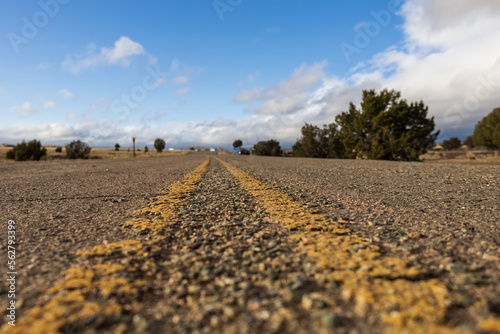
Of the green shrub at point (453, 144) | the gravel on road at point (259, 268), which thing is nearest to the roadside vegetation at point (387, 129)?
the gravel on road at point (259, 268)

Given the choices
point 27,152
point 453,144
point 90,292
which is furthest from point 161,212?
point 453,144

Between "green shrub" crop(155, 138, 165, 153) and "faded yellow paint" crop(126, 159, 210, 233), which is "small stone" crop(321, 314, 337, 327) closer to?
"faded yellow paint" crop(126, 159, 210, 233)

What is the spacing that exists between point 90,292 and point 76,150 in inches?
1411

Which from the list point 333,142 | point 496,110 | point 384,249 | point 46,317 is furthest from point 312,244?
point 496,110

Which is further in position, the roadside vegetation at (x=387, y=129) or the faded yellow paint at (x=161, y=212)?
the roadside vegetation at (x=387, y=129)

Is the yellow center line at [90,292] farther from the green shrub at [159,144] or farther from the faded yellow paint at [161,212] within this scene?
the green shrub at [159,144]

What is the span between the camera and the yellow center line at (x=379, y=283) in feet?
3.52

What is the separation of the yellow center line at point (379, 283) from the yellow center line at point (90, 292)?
3.57 ft

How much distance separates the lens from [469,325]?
103 centimetres

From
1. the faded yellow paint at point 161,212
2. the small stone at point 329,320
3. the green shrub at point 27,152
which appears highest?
the green shrub at point 27,152

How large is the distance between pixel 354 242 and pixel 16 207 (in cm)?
429

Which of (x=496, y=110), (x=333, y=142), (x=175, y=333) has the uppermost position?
(x=496, y=110)

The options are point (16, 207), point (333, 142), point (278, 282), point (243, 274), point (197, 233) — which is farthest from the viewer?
point (333, 142)

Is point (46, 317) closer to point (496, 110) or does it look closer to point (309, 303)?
point (309, 303)
